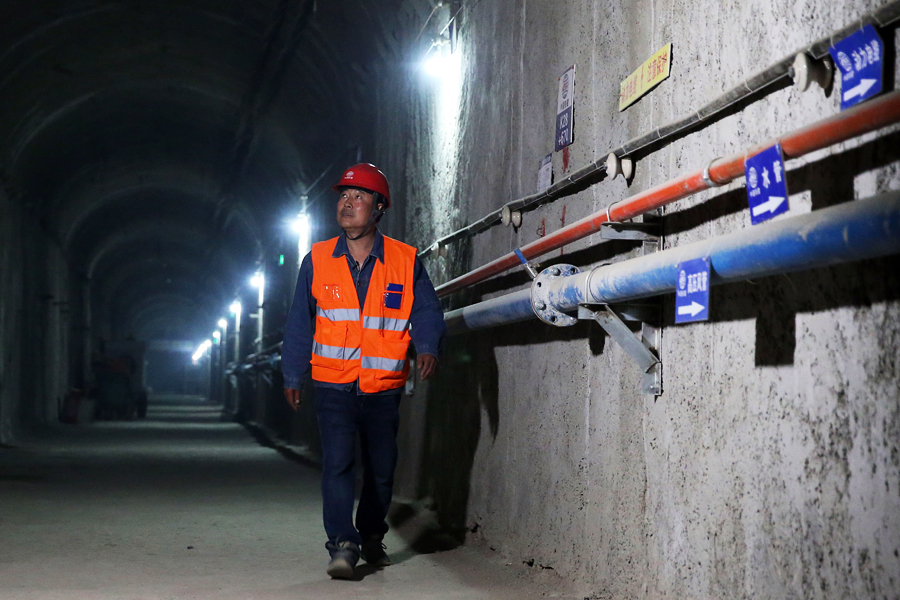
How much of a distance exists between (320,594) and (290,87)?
8.18m

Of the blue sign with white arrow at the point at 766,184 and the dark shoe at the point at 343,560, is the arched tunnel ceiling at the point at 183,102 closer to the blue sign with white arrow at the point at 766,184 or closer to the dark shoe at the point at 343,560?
the dark shoe at the point at 343,560

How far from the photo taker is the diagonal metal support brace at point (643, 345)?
296 cm

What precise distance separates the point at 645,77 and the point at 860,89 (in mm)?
1280

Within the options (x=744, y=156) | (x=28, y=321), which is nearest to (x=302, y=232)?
(x=28, y=321)

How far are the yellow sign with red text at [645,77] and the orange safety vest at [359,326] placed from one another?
4.78 ft

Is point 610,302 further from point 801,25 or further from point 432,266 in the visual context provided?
point 432,266

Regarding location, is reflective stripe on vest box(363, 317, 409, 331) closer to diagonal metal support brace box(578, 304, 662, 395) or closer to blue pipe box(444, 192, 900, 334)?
blue pipe box(444, 192, 900, 334)

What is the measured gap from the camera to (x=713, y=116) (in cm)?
270

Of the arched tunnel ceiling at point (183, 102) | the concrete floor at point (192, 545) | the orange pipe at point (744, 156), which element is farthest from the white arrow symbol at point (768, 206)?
the arched tunnel ceiling at point (183, 102)

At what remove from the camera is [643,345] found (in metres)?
2.96

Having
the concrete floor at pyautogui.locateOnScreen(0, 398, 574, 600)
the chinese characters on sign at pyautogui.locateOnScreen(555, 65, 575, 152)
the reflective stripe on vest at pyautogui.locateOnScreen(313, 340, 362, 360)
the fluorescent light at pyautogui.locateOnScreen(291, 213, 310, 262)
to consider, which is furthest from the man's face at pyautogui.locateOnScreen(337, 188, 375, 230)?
the fluorescent light at pyautogui.locateOnScreen(291, 213, 310, 262)

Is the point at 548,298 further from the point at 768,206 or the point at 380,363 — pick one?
the point at 768,206

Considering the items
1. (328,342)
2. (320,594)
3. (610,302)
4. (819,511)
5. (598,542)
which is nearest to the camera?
(819,511)

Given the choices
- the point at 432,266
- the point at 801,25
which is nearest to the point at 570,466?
the point at 801,25
